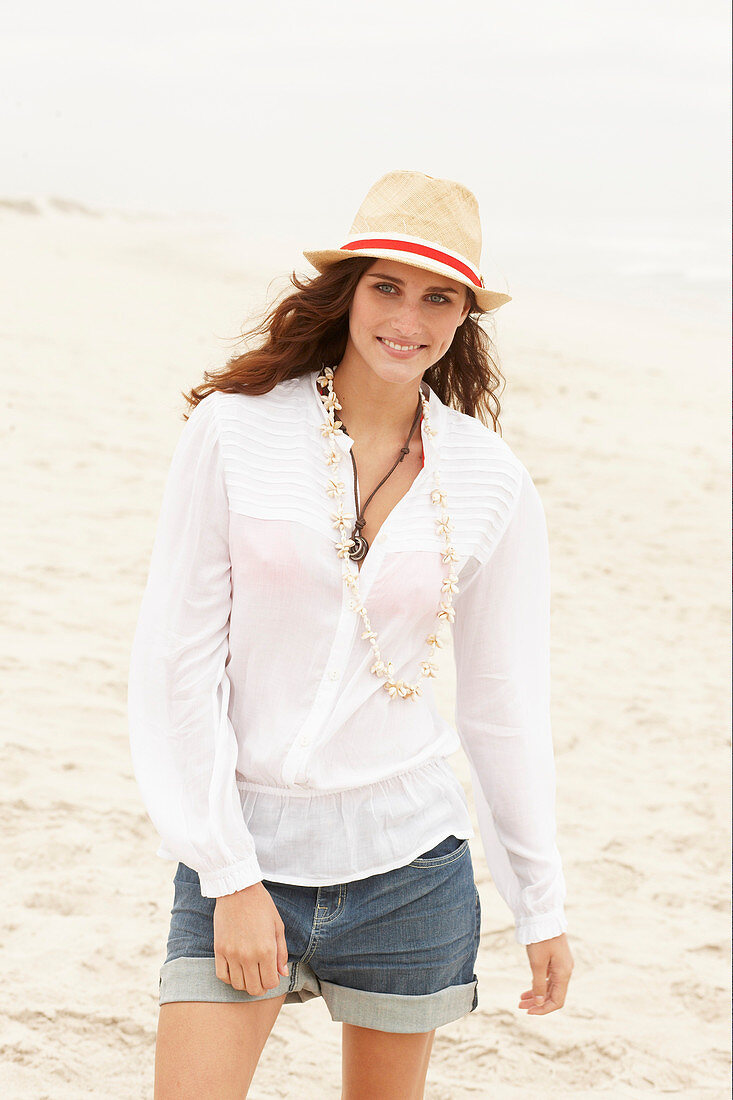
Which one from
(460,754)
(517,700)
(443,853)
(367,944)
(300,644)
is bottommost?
(460,754)

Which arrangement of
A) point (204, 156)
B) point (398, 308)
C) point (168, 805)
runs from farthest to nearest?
point (204, 156) → point (398, 308) → point (168, 805)

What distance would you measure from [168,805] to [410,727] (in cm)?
44

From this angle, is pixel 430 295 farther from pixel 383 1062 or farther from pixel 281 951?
pixel 383 1062

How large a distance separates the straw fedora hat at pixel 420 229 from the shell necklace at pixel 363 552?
23 cm

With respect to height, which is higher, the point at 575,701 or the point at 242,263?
the point at 242,263

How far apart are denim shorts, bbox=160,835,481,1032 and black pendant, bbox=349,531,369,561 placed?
517mm

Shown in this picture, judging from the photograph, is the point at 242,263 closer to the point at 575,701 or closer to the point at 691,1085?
the point at 575,701

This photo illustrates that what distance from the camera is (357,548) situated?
192 cm

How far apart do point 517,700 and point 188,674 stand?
0.60m

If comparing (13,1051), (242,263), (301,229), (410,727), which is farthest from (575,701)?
(301,229)

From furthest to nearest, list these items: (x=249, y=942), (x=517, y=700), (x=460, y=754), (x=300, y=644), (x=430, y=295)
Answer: (x=460, y=754)
(x=517, y=700)
(x=430, y=295)
(x=300, y=644)
(x=249, y=942)

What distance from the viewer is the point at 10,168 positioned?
47875 millimetres

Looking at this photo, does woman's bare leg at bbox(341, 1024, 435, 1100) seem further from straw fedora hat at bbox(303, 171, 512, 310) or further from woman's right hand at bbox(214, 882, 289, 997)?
straw fedora hat at bbox(303, 171, 512, 310)

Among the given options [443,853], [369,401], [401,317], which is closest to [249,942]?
[443,853]
